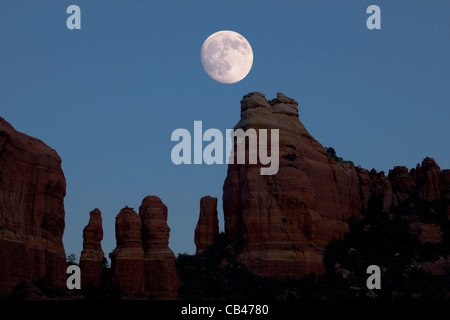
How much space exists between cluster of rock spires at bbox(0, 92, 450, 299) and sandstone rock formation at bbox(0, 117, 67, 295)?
0.31ft

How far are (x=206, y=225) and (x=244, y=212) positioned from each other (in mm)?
9994

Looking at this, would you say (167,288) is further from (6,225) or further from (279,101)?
(279,101)

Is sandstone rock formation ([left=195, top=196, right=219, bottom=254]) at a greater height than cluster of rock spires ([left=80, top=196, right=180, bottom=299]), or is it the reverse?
sandstone rock formation ([left=195, top=196, right=219, bottom=254])

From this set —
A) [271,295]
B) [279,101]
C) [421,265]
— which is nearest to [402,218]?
[421,265]

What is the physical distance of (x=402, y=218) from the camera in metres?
139

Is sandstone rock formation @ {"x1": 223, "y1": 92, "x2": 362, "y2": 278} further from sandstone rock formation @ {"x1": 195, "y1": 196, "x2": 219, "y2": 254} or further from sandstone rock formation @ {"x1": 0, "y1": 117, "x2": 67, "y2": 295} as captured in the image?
sandstone rock formation @ {"x1": 0, "y1": 117, "x2": 67, "y2": 295}

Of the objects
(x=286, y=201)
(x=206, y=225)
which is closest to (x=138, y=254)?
(x=286, y=201)

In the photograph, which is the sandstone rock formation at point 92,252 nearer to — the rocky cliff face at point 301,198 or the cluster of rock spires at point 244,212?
the cluster of rock spires at point 244,212

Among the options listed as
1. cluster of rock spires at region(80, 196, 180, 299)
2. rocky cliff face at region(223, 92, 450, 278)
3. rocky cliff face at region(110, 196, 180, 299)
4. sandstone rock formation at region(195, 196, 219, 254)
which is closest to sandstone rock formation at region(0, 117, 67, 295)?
cluster of rock spires at region(80, 196, 180, 299)

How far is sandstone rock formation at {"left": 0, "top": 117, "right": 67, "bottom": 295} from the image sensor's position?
91375 millimetres

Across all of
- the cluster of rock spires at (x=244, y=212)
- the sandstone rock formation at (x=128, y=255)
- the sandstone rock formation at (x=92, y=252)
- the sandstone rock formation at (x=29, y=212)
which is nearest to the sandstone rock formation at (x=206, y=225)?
the cluster of rock spires at (x=244, y=212)

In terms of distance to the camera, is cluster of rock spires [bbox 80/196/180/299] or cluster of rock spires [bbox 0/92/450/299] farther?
cluster of rock spires [bbox 80/196/180/299]

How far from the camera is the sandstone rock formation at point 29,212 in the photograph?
91375 mm
